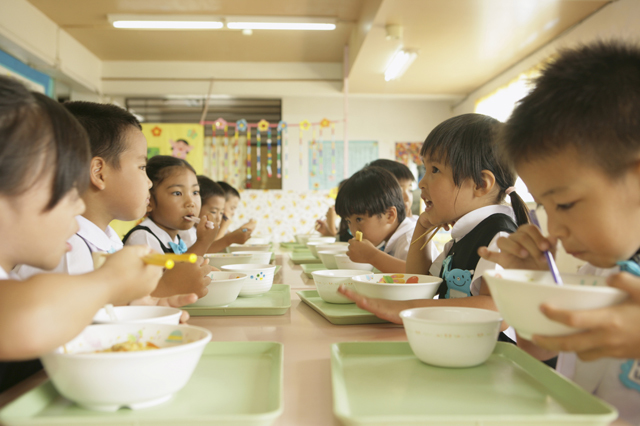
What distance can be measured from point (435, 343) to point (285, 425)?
23 centimetres

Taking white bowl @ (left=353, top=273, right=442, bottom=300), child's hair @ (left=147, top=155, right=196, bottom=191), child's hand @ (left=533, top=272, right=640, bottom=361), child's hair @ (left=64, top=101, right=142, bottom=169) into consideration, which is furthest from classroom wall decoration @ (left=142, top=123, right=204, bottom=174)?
child's hand @ (left=533, top=272, right=640, bottom=361)

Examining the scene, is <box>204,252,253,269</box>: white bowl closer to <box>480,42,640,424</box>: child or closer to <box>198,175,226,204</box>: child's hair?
<box>480,42,640,424</box>: child

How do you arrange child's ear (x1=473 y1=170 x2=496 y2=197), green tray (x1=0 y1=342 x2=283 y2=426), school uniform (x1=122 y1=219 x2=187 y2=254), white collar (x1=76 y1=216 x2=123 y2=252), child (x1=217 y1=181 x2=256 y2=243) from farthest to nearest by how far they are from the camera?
child (x1=217 y1=181 x2=256 y2=243) → school uniform (x1=122 y1=219 x2=187 y2=254) → child's ear (x1=473 y1=170 x2=496 y2=197) → white collar (x1=76 y1=216 x2=123 y2=252) → green tray (x1=0 y1=342 x2=283 y2=426)

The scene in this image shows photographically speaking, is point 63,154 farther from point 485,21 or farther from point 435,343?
point 485,21

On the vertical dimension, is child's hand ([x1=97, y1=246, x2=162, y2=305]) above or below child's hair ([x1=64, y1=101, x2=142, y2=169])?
below

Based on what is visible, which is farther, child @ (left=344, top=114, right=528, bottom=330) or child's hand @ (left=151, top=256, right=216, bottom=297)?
child @ (left=344, top=114, right=528, bottom=330)

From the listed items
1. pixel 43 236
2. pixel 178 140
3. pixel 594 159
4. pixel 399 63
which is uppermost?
pixel 399 63

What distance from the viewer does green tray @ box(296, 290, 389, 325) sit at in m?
0.89

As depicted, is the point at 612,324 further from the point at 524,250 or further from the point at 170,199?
the point at 170,199

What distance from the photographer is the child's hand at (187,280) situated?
3.27ft

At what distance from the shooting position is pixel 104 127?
127 centimetres

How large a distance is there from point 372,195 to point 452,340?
54.2 inches

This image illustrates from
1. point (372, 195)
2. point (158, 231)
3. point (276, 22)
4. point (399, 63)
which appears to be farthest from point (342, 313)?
point (399, 63)

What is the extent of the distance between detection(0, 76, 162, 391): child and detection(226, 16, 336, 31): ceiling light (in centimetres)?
372
